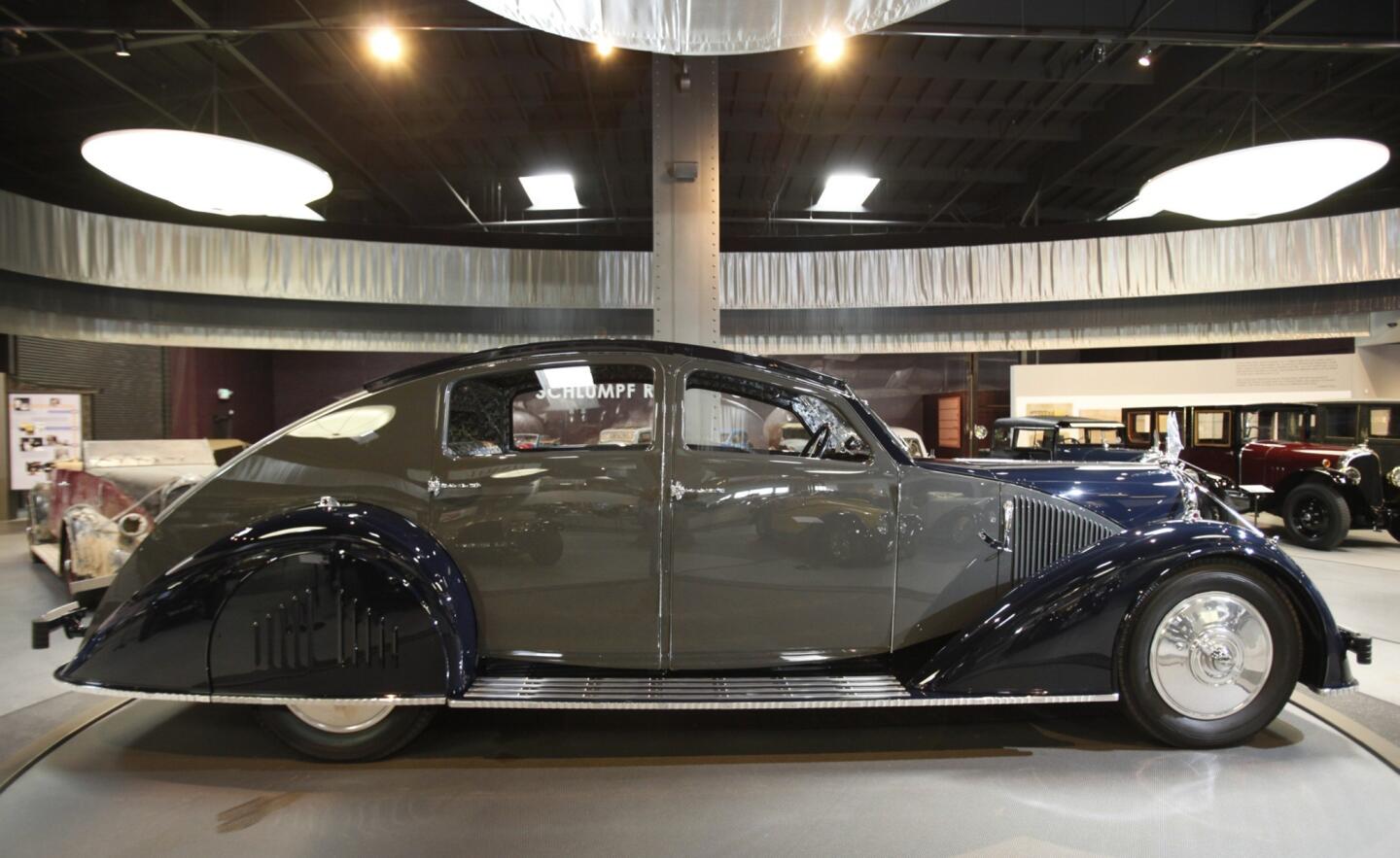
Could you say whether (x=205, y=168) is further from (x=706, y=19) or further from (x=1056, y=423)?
(x=1056, y=423)

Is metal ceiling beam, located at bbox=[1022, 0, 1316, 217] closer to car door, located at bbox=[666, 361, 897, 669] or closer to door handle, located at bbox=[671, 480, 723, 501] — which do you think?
car door, located at bbox=[666, 361, 897, 669]

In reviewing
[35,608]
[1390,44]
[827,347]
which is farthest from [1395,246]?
[35,608]

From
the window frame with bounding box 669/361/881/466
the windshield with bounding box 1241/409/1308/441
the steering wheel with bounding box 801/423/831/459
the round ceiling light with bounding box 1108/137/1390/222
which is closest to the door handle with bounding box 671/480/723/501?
the window frame with bounding box 669/361/881/466

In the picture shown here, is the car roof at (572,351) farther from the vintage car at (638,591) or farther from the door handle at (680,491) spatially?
the door handle at (680,491)

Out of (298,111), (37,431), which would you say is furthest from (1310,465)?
(37,431)

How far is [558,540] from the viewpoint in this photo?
2023mm

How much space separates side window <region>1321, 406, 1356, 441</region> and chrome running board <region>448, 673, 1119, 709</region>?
6845 mm

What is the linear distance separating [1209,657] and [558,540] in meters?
2.21

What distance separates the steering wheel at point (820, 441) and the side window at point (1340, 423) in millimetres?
7291

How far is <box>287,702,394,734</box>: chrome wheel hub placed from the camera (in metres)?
2.00

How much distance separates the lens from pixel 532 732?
2.21 m

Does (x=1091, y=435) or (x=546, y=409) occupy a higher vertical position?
(x=546, y=409)

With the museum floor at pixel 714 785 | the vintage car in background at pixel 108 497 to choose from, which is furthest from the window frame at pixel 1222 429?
→ the vintage car in background at pixel 108 497

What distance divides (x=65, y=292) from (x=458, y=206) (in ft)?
15.6
